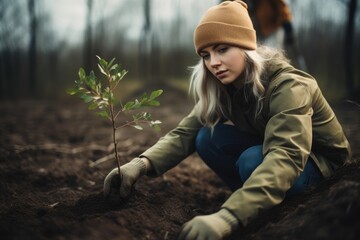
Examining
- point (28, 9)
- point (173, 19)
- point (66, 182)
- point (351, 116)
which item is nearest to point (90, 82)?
point (66, 182)

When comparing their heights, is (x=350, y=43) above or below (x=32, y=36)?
above

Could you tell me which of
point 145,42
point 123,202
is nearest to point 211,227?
point 123,202

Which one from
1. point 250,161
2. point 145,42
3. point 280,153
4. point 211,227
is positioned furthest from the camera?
point 145,42

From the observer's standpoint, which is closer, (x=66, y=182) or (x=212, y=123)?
(x=212, y=123)

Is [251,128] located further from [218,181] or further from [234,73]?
[218,181]

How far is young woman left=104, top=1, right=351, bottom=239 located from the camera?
4.62 ft

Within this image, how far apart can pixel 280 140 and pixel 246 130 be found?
0.56 metres

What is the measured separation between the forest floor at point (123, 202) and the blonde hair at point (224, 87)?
1.82 feet

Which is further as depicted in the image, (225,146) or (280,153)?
(225,146)

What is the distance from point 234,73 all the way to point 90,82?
776 mm

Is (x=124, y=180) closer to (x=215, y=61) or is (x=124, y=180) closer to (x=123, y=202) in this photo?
(x=123, y=202)

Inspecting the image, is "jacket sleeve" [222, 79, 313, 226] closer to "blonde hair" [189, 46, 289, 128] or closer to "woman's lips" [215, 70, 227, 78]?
"blonde hair" [189, 46, 289, 128]

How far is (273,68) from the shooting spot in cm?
187

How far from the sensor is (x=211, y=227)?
50.9 inches
